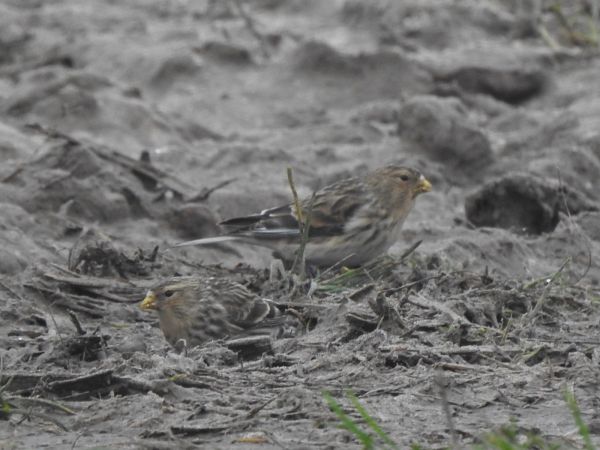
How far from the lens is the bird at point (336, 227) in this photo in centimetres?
920

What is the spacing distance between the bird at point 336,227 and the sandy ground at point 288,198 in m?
0.34

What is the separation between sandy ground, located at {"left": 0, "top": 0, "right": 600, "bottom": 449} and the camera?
5.80m

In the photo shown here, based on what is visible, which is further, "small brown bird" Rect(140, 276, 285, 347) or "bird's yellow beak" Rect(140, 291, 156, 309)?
"bird's yellow beak" Rect(140, 291, 156, 309)

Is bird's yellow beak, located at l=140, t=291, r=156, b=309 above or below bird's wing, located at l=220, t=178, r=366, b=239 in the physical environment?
above

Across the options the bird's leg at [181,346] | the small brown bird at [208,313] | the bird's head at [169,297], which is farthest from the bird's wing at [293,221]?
the bird's leg at [181,346]

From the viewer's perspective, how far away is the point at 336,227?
366 inches

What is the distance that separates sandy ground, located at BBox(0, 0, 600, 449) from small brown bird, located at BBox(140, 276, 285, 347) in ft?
0.52

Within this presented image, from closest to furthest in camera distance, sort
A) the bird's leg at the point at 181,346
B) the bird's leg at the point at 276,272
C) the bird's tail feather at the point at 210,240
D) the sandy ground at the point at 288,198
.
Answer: the sandy ground at the point at 288,198
the bird's leg at the point at 181,346
the bird's leg at the point at 276,272
the bird's tail feather at the point at 210,240

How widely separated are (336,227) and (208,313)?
2.03 m

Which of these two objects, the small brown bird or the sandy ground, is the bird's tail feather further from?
the small brown bird

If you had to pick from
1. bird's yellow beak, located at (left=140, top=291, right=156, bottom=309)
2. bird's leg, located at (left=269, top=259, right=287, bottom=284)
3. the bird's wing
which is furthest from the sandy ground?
the bird's wing

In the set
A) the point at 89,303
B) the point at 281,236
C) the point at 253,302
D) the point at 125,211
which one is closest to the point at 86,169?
the point at 125,211

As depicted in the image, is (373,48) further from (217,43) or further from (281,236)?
(281,236)

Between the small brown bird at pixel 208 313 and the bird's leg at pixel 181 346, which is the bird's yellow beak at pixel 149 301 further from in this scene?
the bird's leg at pixel 181 346
